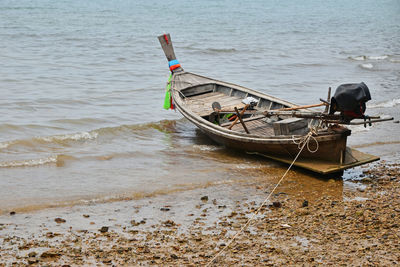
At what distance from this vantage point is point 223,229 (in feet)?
26.3

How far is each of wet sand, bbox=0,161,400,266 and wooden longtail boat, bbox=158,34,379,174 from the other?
619 mm

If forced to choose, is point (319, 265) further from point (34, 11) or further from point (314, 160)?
point (34, 11)

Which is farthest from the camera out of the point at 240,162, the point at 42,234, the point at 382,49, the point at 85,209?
the point at 382,49

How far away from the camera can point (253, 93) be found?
14.0m

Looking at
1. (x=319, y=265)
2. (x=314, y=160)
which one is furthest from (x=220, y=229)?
(x=314, y=160)

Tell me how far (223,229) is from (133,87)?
46.7 feet

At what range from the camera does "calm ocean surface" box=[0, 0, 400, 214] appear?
11.2 meters

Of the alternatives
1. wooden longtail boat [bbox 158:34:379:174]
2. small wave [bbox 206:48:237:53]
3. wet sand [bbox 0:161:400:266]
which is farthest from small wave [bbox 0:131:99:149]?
small wave [bbox 206:48:237:53]

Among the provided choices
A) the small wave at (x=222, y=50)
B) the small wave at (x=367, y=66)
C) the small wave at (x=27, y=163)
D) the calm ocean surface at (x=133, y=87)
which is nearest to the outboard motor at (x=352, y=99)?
the calm ocean surface at (x=133, y=87)

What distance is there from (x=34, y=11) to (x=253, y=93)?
4075 centimetres

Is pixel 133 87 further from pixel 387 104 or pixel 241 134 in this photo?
pixel 241 134

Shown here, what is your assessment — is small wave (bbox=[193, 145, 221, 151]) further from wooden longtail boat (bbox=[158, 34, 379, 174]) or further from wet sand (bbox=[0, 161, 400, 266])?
wet sand (bbox=[0, 161, 400, 266])

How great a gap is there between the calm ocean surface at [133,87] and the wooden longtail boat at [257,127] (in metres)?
0.65

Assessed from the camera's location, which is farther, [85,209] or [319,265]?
[85,209]
